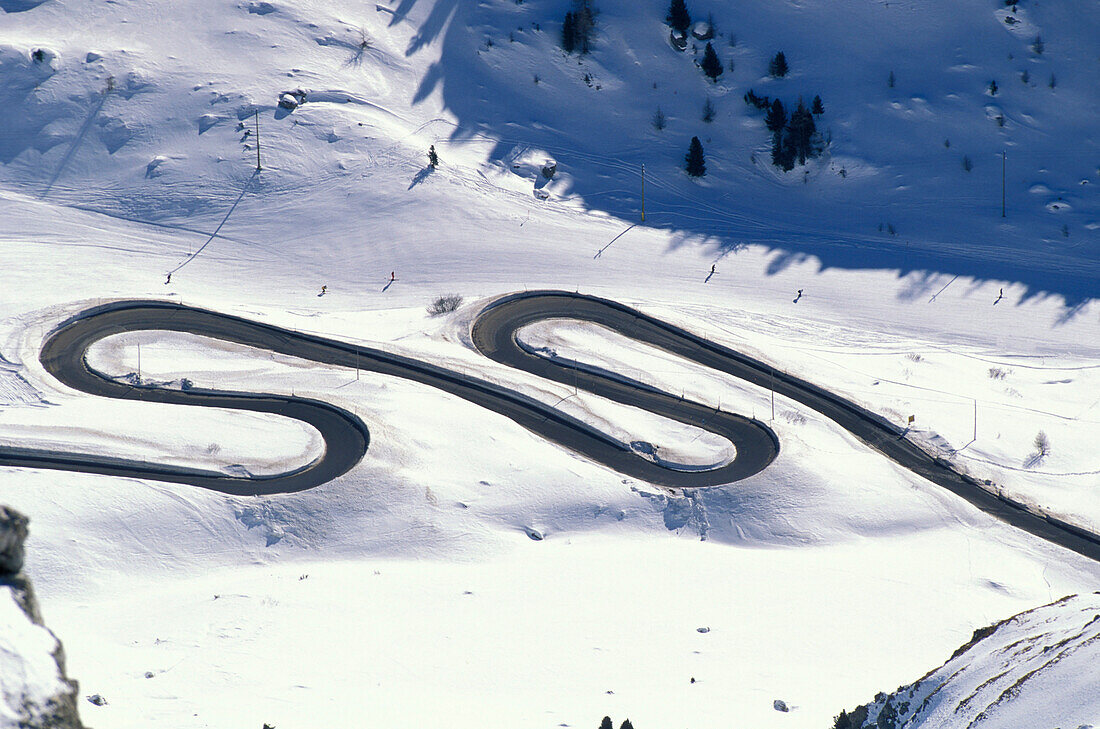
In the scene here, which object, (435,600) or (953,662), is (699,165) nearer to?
(435,600)

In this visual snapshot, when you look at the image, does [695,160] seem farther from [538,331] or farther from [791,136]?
[538,331]

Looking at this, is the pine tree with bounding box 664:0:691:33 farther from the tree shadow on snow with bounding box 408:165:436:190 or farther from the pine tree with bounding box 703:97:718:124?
the tree shadow on snow with bounding box 408:165:436:190

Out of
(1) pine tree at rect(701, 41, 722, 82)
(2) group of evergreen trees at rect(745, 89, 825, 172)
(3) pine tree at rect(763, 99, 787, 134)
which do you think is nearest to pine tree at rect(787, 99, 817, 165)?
(2) group of evergreen trees at rect(745, 89, 825, 172)

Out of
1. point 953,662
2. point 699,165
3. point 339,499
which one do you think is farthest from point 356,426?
point 699,165

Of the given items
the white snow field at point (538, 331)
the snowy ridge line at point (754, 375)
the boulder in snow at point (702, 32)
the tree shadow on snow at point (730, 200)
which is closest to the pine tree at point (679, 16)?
the boulder in snow at point (702, 32)

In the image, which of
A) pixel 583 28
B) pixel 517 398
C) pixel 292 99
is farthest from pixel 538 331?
pixel 583 28

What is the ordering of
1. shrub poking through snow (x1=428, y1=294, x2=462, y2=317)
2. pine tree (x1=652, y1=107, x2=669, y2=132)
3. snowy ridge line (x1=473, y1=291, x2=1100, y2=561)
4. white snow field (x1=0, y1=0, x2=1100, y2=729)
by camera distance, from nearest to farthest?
white snow field (x1=0, y1=0, x2=1100, y2=729)
snowy ridge line (x1=473, y1=291, x2=1100, y2=561)
shrub poking through snow (x1=428, y1=294, x2=462, y2=317)
pine tree (x1=652, y1=107, x2=669, y2=132)
